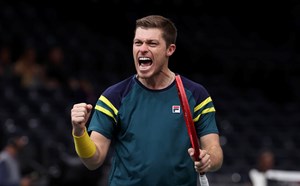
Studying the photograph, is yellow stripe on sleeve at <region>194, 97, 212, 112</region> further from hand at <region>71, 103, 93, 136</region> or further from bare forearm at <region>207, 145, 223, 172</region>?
hand at <region>71, 103, 93, 136</region>

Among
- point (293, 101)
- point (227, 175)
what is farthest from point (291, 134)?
point (227, 175)

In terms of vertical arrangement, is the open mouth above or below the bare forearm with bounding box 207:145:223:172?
above

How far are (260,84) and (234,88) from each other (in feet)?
3.45

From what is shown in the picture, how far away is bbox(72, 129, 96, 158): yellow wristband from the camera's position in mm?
4879

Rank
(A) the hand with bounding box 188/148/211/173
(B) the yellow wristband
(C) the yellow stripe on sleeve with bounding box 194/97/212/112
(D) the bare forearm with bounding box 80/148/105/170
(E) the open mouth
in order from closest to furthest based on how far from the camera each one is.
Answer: (A) the hand with bounding box 188/148/211/173
(B) the yellow wristband
(D) the bare forearm with bounding box 80/148/105/170
(E) the open mouth
(C) the yellow stripe on sleeve with bounding box 194/97/212/112

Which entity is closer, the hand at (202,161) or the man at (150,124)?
the hand at (202,161)

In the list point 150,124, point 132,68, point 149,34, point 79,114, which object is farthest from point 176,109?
point 132,68

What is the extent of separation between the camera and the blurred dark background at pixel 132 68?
46.3 feet

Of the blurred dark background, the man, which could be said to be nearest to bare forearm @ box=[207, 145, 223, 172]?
the man

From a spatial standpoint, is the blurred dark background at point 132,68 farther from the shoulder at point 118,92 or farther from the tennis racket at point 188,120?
the tennis racket at point 188,120

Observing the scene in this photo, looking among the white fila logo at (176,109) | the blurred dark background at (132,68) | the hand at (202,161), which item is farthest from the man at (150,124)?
the blurred dark background at (132,68)

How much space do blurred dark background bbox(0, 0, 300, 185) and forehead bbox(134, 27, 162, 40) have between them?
8138 millimetres

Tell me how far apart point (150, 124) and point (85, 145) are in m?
0.44

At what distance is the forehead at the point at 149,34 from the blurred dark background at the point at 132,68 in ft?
26.7
